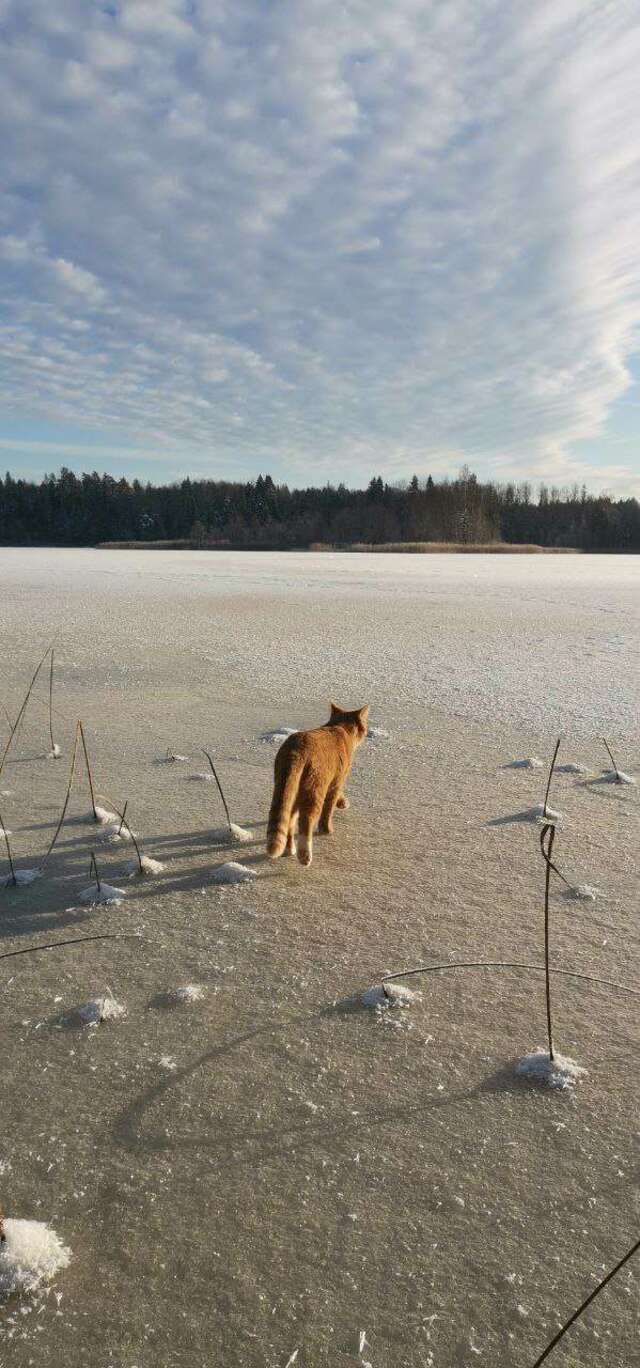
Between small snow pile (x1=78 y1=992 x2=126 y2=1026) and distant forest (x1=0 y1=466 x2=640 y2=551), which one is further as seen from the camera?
distant forest (x1=0 y1=466 x2=640 y2=551)

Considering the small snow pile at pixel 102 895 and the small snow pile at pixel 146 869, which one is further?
the small snow pile at pixel 146 869

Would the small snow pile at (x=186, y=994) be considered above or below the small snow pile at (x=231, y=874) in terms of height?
below

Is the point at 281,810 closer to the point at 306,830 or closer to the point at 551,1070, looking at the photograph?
the point at 306,830

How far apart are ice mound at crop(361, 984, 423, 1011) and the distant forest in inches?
2141

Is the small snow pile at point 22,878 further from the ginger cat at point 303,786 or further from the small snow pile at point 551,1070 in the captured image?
the small snow pile at point 551,1070

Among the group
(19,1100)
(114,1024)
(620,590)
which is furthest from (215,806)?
(620,590)

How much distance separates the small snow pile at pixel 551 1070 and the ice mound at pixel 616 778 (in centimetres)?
223

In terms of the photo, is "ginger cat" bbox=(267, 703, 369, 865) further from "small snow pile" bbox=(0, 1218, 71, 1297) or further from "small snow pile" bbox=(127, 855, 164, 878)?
"small snow pile" bbox=(0, 1218, 71, 1297)

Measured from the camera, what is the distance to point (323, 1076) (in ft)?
5.40

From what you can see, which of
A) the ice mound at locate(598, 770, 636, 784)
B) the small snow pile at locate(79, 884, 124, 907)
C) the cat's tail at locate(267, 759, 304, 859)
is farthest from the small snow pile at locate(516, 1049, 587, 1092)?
the ice mound at locate(598, 770, 636, 784)

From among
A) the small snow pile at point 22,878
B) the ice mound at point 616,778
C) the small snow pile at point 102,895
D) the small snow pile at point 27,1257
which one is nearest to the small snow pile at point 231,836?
the small snow pile at point 102,895

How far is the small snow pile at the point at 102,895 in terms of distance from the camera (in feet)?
8.11

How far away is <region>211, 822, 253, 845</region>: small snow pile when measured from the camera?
3012mm

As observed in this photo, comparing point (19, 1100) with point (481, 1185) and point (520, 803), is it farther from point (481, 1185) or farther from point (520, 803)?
point (520, 803)
